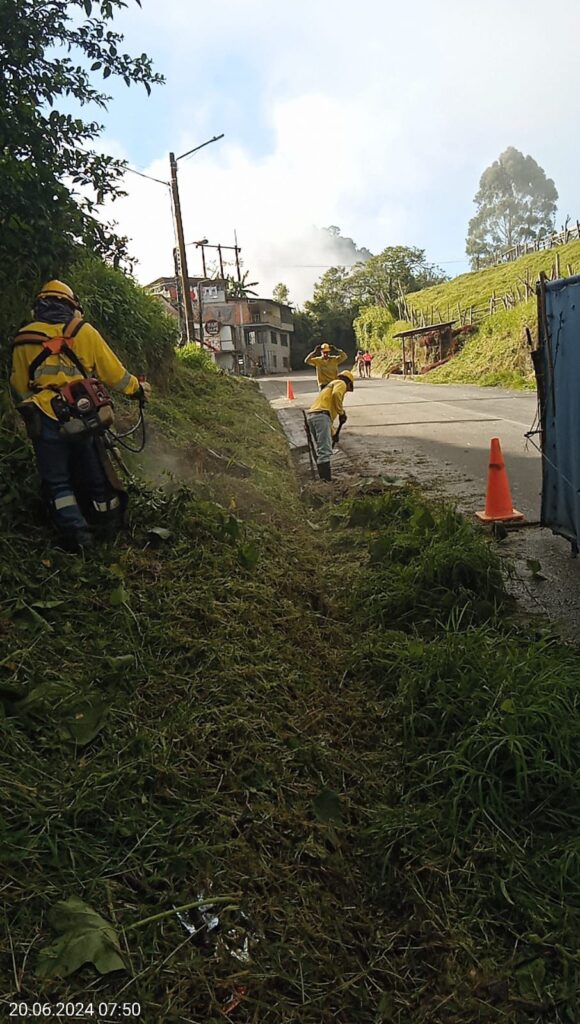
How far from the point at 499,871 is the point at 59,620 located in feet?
7.07

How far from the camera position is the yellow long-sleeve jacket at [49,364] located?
3664 millimetres

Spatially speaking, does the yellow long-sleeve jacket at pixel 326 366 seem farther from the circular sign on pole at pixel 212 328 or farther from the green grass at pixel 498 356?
the circular sign on pole at pixel 212 328

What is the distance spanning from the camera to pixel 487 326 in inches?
1228

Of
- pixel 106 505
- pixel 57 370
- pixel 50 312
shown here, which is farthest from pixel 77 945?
pixel 50 312

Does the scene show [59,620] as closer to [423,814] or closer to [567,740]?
[423,814]

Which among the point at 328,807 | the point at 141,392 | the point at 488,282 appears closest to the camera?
the point at 328,807

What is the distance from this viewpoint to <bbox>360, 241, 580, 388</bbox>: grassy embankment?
25.8 meters

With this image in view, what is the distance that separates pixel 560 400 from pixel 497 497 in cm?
146

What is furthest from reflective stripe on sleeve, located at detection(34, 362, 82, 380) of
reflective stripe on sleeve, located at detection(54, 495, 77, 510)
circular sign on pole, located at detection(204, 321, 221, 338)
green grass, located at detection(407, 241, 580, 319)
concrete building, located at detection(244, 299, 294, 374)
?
concrete building, located at detection(244, 299, 294, 374)

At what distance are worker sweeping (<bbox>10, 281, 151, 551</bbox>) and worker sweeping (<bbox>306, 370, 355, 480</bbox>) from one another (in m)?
4.94

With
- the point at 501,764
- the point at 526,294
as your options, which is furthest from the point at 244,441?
the point at 526,294

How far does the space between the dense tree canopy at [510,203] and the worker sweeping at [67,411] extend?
11439 centimetres

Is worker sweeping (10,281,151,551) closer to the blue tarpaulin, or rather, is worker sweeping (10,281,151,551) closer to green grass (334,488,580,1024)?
green grass (334,488,580,1024)

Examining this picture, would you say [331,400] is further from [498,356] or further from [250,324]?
[250,324]
